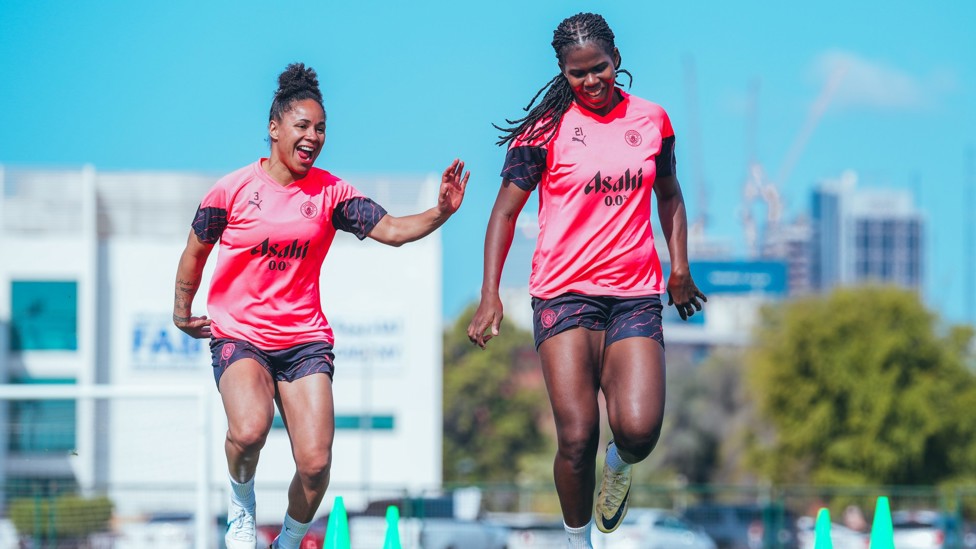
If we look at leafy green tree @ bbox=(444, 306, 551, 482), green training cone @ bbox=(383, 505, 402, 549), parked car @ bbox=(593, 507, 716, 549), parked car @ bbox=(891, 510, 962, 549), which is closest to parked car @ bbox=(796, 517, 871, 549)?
parked car @ bbox=(891, 510, 962, 549)

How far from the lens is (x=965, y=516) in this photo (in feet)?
78.4

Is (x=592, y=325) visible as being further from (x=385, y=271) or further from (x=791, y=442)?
(x=791, y=442)

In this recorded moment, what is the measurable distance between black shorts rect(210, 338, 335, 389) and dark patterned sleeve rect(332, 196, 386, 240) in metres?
0.64

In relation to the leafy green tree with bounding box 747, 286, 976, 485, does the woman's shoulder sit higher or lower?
higher

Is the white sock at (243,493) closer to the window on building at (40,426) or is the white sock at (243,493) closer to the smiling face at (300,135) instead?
the smiling face at (300,135)

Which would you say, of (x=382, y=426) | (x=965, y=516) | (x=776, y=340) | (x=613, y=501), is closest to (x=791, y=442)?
(x=776, y=340)

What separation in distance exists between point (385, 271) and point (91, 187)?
1046cm

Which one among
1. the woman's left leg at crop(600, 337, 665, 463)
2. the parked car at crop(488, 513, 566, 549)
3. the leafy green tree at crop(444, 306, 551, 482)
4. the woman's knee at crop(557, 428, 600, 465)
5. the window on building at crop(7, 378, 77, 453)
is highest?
the woman's left leg at crop(600, 337, 665, 463)

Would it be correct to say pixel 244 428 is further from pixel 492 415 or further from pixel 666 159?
pixel 492 415

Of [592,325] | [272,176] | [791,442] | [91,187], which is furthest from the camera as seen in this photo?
[791,442]

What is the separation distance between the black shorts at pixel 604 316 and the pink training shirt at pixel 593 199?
4 centimetres

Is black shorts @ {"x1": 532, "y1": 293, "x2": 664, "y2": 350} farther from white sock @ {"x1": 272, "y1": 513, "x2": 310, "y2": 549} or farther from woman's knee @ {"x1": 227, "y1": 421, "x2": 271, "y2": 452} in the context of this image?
white sock @ {"x1": 272, "y1": 513, "x2": 310, "y2": 549}

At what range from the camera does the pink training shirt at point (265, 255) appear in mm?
6738

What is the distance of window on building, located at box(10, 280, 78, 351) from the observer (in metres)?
42.0
